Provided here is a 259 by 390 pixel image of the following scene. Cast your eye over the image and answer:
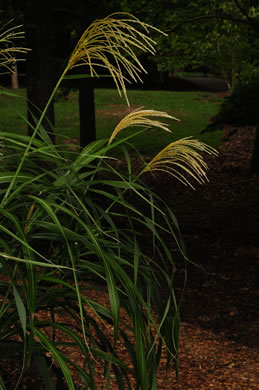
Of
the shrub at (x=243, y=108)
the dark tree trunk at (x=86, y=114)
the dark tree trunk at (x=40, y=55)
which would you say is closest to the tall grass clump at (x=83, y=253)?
the dark tree trunk at (x=40, y=55)

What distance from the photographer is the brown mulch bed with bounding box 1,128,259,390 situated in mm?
4371

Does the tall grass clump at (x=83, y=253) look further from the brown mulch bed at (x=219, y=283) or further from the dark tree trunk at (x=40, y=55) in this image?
the dark tree trunk at (x=40, y=55)

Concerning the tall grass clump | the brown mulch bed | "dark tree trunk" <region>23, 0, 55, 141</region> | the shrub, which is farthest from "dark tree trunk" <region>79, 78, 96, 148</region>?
the tall grass clump

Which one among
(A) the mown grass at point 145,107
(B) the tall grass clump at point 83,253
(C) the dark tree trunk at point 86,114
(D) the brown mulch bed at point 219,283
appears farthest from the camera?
(A) the mown grass at point 145,107

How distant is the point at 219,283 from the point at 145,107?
654 inches

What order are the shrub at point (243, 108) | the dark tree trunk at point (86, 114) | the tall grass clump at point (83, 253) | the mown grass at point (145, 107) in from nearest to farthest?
the tall grass clump at point (83, 253) → the shrub at point (243, 108) → the dark tree trunk at point (86, 114) → the mown grass at point (145, 107)

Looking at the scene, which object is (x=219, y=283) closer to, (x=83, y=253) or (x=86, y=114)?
(x=83, y=253)

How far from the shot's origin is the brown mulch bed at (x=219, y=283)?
172 inches

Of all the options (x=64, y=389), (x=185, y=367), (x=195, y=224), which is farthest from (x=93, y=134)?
(x=64, y=389)

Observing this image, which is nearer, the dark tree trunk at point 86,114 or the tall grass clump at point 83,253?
the tall grass clump at point 83,253

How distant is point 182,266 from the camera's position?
775 cm

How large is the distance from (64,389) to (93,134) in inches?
346

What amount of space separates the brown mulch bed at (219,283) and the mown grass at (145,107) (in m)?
4.59

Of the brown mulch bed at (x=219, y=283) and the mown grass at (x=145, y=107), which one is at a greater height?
the mown grass at (x=145, y=107)
